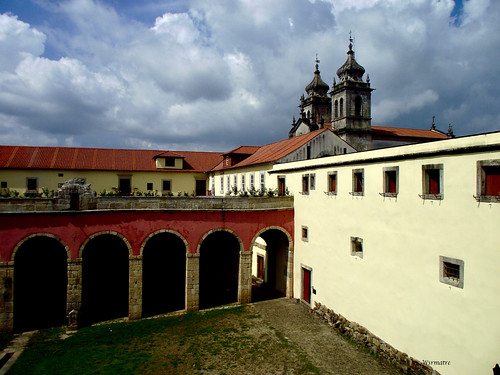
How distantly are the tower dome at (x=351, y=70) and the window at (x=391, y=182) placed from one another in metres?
36.5

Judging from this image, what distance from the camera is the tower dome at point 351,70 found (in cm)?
4869

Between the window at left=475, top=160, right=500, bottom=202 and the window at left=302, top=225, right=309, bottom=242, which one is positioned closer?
the window at left=475, top=160, right=500, bottom=202

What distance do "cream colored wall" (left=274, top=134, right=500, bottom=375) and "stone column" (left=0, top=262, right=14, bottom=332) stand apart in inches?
621

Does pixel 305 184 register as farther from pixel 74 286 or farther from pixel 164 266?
pixel 74 286

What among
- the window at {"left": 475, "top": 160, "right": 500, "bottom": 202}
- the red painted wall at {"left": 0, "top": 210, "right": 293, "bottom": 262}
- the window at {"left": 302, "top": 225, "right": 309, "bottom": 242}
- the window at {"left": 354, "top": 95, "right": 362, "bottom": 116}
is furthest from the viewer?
the window at {"left": 354, "top": 95, "right": 362, "bottom": 116}

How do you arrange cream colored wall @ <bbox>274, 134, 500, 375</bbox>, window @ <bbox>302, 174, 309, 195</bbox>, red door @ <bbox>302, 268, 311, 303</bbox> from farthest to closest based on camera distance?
window @ <bbox>302, 174, 309, 195</bbox>
red door @ <bbox>302, 268, 311, 303</bbox>
cream colored wall @ <bbox>274, 134, 500, 375</bbox>

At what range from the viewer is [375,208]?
15648 mm

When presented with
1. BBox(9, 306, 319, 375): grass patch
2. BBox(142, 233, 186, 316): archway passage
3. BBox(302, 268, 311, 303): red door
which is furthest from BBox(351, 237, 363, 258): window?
BBox(142, 233, 186, 316): archway passage

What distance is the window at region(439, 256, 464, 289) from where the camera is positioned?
1161 centimetres

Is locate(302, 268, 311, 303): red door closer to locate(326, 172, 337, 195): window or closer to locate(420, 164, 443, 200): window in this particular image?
locate(326, 172, 337, 195): window

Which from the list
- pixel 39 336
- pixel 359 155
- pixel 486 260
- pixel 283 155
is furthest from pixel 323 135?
pixel 39 336

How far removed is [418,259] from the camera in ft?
43.5

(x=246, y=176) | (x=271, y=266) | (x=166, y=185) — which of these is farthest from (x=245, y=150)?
(x=271, y=266)

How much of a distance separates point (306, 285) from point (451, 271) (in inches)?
416
